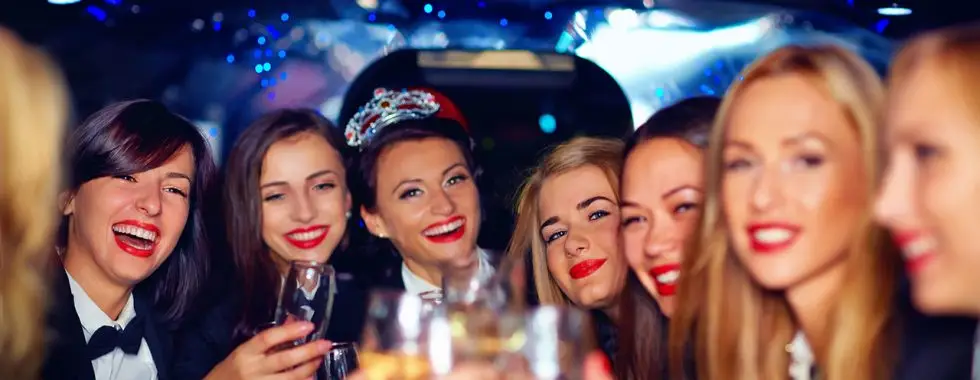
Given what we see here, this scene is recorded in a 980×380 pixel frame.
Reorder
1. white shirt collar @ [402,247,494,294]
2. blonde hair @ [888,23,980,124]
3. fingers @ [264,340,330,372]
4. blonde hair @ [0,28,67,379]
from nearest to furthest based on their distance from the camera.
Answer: blonde hair @ [888,23,980,124]
fingers @ [264,340,330,372]
blonde hair @ [0,28,67,379]
white shirt collar @ [402,247,494,294]

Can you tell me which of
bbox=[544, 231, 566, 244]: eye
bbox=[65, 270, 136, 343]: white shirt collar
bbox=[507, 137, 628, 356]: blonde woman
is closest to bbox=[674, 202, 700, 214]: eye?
bbox=[507, 137, 628, 356]: blonde woman

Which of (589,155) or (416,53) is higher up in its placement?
(416,53)

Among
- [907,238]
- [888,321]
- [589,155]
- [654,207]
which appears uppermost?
[589,155]

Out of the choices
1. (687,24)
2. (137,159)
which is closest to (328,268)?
(137,159)

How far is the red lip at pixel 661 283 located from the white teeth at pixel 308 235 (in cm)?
89

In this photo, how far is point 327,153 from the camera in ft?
9.40

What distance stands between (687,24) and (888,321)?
1.10 metres

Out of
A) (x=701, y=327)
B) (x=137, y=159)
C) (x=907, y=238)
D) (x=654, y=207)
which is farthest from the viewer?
(x=137, y=159)

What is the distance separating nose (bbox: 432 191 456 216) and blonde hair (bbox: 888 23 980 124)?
1.23 meters

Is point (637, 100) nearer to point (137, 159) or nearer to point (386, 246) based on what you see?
point (386, 246)

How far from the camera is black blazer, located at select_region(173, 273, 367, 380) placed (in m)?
2.79

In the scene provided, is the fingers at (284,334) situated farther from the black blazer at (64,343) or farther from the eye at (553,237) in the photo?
the eye at (553,237)

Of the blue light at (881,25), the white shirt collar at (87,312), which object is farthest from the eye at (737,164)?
the white shirt collar at (87,312)

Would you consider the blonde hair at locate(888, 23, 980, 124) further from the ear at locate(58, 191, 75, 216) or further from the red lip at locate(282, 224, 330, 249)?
the ear at locate(58, 191, 75, 216)
